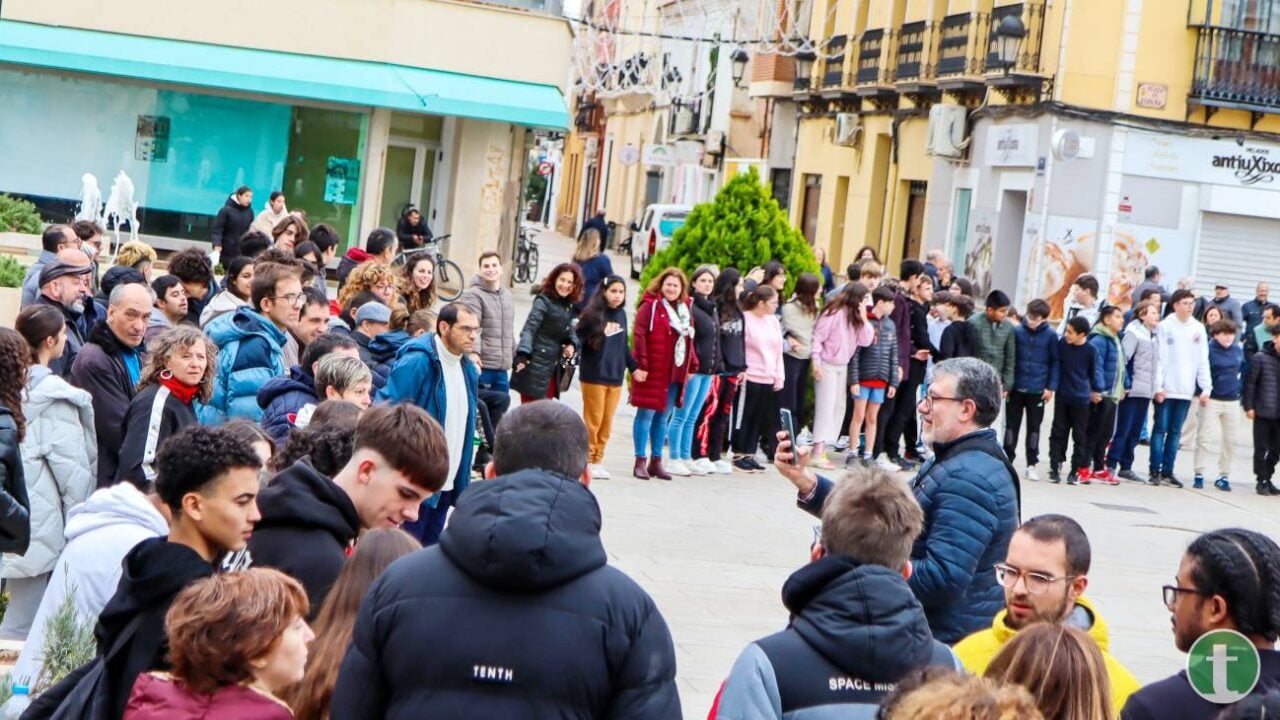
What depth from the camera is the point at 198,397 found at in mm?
7660

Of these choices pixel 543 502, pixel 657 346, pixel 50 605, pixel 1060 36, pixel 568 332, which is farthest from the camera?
pixel 1060 36

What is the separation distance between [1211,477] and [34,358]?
1551 cm

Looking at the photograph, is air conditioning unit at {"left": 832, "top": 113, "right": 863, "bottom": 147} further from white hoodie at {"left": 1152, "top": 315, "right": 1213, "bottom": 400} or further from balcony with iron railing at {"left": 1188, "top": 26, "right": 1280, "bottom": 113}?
white hoodie at {"left": 1152, "top": 315, "right": 1213, "bottom": 400}

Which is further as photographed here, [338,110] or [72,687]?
[338,110]

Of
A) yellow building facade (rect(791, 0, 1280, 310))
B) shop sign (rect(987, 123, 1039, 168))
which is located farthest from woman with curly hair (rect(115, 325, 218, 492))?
shop sign (rect(987, 123, 1039, 168))

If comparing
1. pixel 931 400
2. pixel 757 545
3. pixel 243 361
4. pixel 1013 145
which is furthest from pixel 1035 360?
pixel 1013 145

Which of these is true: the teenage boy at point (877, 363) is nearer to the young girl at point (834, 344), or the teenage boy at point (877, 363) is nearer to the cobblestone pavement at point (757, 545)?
the young girl at point (834, 344)

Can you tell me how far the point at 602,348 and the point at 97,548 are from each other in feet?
33.2

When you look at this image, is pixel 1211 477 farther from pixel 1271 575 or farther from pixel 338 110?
pixel 1271 575

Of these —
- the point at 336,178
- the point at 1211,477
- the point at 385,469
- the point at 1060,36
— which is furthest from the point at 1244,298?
the point at 385,469

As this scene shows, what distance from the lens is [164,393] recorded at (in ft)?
24.5

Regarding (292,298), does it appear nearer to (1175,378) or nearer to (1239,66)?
(1175,378)

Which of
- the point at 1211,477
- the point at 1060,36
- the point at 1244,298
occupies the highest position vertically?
the point at 1060,36

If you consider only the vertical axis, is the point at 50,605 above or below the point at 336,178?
below
